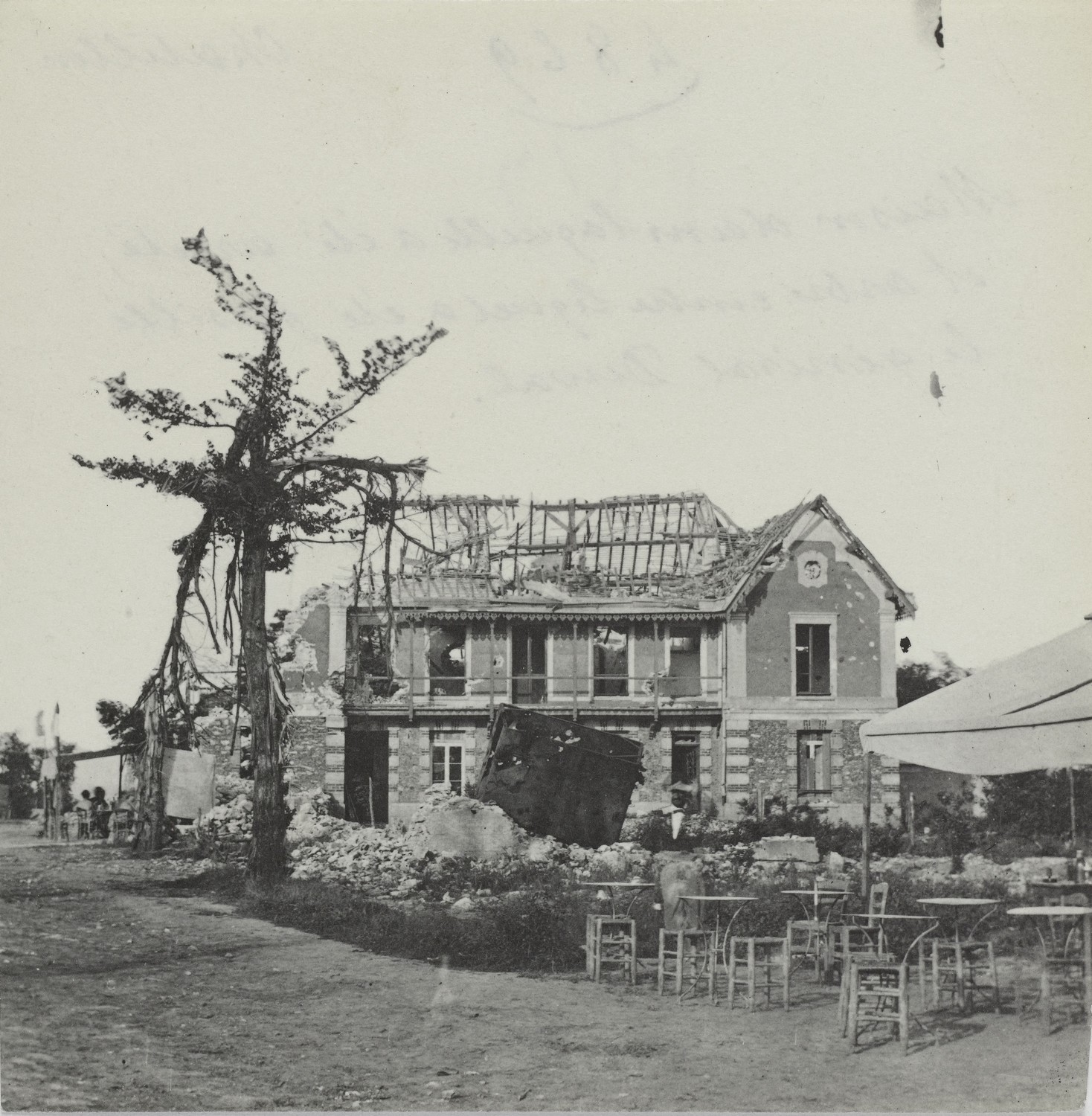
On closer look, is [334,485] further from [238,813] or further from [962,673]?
[962,673]

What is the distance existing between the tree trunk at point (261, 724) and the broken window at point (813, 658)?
16.1 m

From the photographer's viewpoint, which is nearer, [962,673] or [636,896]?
[636,896]

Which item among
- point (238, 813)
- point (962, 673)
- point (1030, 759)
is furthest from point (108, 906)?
point (962, 673)

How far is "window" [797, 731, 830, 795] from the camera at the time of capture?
93.5ft

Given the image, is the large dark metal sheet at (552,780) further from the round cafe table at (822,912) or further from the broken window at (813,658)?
the round cafe table at (822,912)

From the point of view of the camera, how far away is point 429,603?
2895cm

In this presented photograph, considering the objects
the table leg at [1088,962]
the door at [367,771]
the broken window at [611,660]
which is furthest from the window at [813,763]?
the table leg at [1088,962]

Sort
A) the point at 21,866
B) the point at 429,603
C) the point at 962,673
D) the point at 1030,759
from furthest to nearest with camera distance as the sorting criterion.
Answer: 1. the point at 962,673
2. the point at 429,603
3. the point at 21,866
4. the point at 1030,759

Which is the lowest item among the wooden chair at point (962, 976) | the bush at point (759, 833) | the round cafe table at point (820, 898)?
the bush at point (759, 833)

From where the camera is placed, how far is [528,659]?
100 feet

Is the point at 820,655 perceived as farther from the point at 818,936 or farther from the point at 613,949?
the point at 818,936

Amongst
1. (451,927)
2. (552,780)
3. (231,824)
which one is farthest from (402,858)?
(451,927)

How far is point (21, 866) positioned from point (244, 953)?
10197 mm

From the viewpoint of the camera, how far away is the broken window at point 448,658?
30391 millimetres
